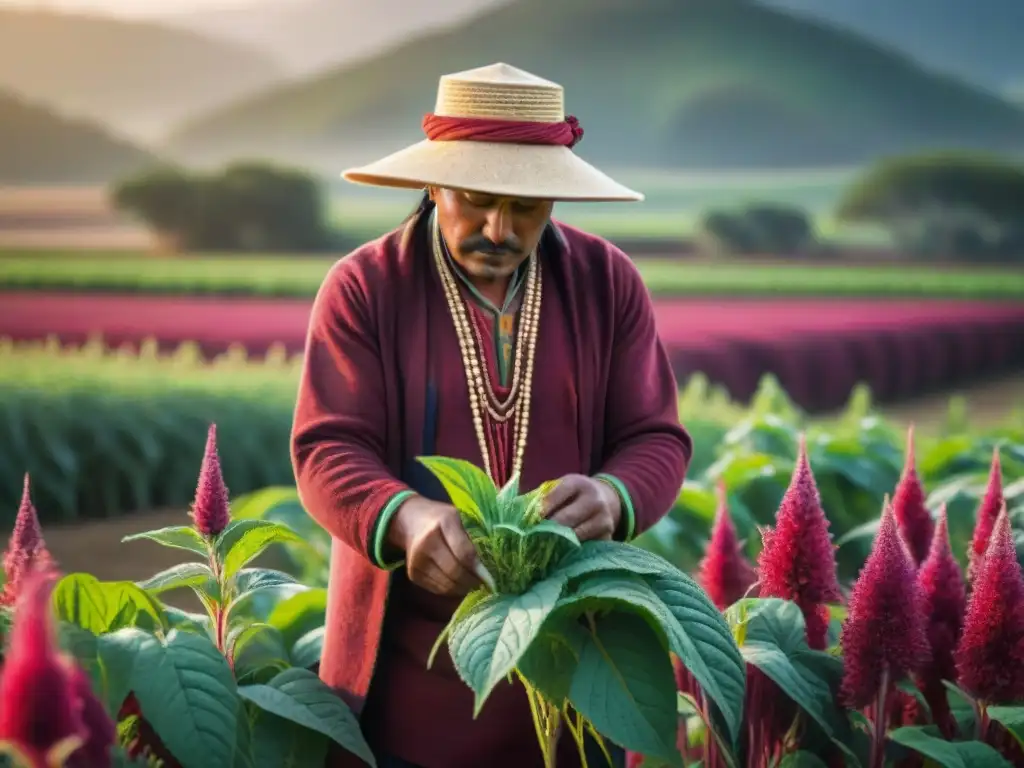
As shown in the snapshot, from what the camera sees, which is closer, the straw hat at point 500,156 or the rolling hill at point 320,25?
the straw hat at point 500,156

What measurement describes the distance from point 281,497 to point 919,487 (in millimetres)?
1404

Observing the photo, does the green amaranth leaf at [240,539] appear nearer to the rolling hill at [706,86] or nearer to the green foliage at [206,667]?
the green foliage at [206,667]

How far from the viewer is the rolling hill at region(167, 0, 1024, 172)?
194 inches

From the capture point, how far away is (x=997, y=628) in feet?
4.92

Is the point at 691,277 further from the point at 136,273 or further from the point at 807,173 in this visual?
the point at 136,273

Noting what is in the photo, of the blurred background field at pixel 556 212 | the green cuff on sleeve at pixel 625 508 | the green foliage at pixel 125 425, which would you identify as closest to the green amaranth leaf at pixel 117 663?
the green cuff on sleeve at pixel 625 508

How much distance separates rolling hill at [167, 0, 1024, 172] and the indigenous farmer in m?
3.29

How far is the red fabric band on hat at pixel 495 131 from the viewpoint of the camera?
4.82 ft

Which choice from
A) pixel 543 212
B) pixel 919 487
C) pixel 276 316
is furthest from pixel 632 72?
pixel 543 212

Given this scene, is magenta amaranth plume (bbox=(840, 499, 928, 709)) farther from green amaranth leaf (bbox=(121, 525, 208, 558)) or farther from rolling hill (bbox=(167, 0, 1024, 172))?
rolling hill (bbox=(167, 0, 1024, 172))

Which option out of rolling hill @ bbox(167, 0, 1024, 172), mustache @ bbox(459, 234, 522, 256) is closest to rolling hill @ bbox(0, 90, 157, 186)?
rolling hill @ bbox(167, 0, 1024, 172)

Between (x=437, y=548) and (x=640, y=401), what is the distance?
37 cm

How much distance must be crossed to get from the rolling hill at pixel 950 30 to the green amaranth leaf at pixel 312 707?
424 centimetres

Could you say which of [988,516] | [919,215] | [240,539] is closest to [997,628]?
[988,516]
